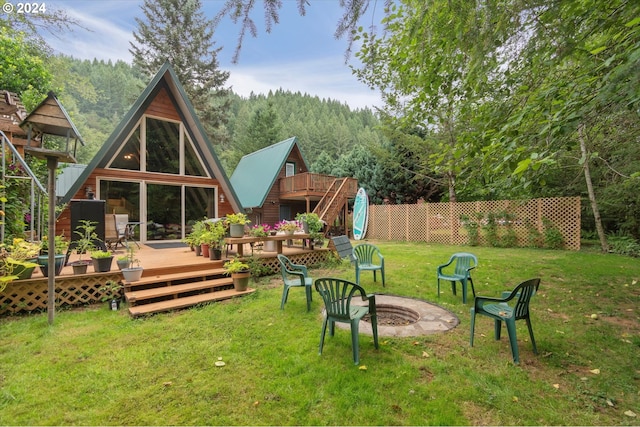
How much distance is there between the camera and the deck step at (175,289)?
4215mm

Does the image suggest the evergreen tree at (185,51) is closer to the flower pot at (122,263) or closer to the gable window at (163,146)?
the gable window at (163,146)

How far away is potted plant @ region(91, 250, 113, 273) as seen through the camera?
453 cm

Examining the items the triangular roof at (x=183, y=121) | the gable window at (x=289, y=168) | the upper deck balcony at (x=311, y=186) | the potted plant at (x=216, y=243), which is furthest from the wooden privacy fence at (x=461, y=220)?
the potted plant at (x=216, y=243)

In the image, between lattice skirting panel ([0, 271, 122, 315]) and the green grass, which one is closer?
the green grass

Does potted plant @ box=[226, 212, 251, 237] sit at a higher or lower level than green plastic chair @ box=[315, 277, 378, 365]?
higher

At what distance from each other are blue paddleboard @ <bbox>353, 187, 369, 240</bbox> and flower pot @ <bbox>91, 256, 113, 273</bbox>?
10.4 m

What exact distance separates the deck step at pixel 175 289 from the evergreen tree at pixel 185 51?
17.8 meters

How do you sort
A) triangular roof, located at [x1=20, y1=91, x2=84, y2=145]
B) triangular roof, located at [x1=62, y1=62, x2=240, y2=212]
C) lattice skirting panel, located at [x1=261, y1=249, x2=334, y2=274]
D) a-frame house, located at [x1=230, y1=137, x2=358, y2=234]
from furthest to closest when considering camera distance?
1. a-frame house, located at [x1=230, y1=137, x2=358, y2=234]
2. triangular roof, located at [x1=62, y1=62, x2=240, y2=212]
3. lattice skirting panel, located at [x1=261, y1=249, x2=334, y2=274]
4. triangular roof, located at [x1=20, y1=91, x2=84, y2=145]

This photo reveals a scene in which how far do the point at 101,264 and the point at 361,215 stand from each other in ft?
35.9

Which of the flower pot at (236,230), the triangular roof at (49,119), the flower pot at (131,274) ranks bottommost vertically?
the flower pot at (131,274)

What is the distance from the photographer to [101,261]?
15.0ft

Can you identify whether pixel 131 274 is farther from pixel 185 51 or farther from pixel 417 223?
pixel 185 51

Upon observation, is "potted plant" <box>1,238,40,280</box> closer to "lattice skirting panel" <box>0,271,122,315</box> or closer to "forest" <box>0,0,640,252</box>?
"lattice skirting panel" <box>0,271,122,315</box>

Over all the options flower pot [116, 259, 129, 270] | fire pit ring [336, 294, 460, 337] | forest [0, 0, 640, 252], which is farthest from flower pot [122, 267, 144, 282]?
forest [0, 0, 640, 252]
